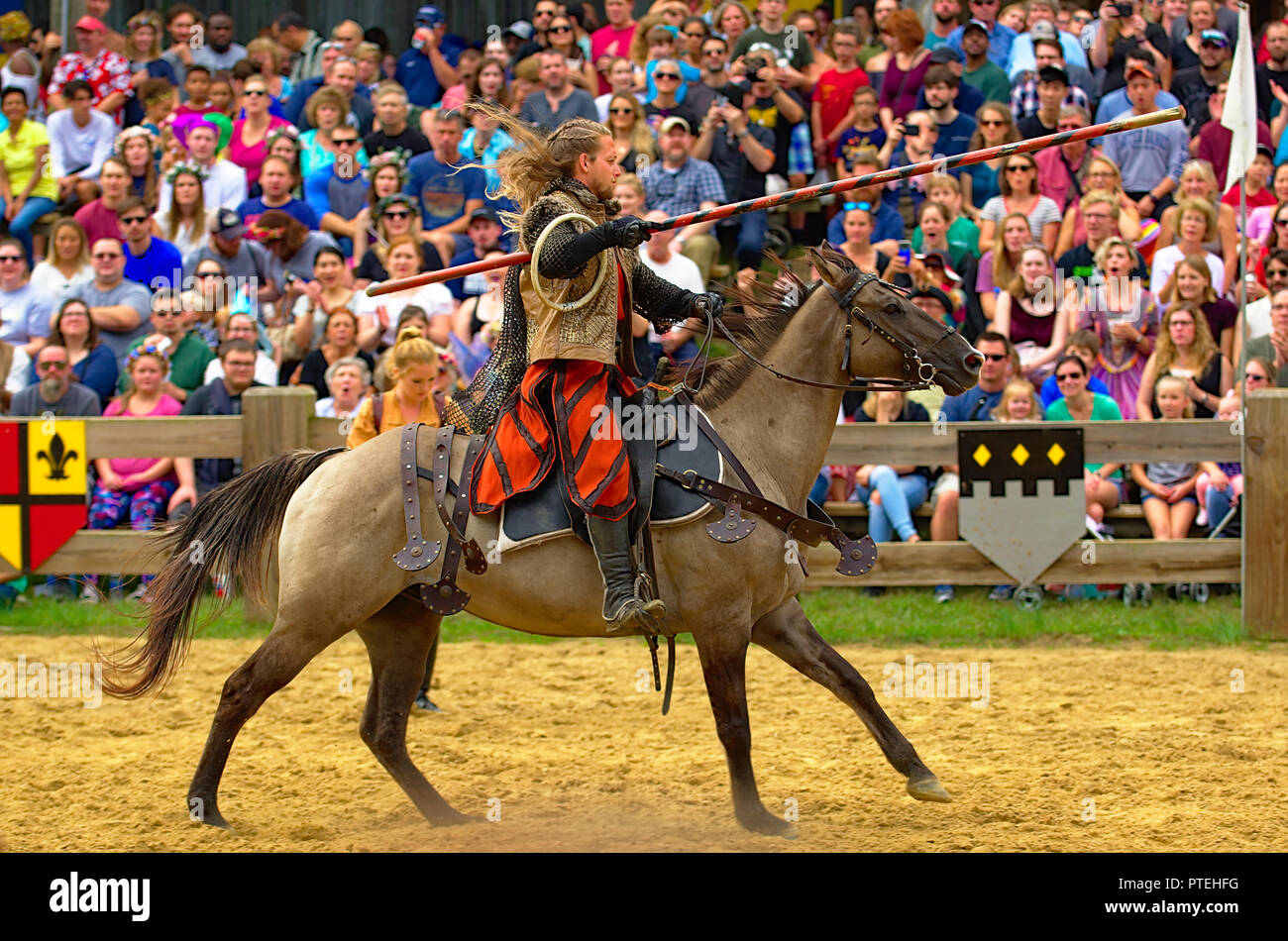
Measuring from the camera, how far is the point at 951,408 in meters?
9.58

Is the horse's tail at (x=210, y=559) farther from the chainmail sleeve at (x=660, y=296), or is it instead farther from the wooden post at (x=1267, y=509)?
the wooden post at (x=1267, y=509)

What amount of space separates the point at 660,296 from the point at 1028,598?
4422mm

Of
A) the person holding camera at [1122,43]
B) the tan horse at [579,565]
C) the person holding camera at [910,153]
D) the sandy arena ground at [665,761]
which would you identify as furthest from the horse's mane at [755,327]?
the person holding camera at [1122,43]

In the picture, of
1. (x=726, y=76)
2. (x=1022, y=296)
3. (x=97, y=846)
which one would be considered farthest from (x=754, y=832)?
(x=726, y=76)

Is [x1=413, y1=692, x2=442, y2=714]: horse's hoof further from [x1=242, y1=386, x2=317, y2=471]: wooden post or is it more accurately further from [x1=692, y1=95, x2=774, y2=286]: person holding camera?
[x1=692, y1=95, x2=774, y2=286]: person holding camera

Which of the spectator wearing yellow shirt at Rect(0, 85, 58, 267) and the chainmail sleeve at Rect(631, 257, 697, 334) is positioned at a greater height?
the spectator wearing yellow shirt at Rect(0, 85, 58, 267)

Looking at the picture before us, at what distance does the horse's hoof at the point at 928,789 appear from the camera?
17.7ft

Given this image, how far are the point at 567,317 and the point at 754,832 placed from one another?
1928mm

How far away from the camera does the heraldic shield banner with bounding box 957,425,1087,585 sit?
839 cm

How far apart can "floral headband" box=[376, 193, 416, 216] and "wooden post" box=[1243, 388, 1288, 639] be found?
605cm

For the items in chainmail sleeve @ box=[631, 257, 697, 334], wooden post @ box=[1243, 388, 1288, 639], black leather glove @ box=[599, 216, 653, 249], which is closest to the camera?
black leather glove @ box=[599, 216, 653, 249]

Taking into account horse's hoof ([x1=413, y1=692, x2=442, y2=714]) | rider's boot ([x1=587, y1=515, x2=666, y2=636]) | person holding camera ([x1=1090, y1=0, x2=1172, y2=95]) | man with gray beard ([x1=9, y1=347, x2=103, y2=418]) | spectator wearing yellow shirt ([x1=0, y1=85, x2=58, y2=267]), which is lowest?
horse's hoof ([x1=413, y1=692, x2=442, y2=714])

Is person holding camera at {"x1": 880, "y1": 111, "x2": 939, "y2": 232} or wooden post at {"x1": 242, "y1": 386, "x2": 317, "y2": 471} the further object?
person holding camera at {"x1": 880, "y1": 111, "x2": 939, "y2": 232}

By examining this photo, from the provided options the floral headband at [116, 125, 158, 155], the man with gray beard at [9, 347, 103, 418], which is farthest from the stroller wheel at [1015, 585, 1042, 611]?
the floral headband at [116, 125, 158, 155]
